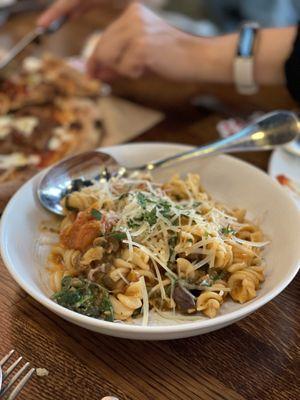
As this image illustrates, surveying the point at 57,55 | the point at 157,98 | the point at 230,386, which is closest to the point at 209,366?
the point at 230,386

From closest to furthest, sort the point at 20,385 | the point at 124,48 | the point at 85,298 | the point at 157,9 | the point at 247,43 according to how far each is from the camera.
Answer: the point at 20,385
the point at 85,298
the point at 247,43
the point at 124,48
the point at 157,9

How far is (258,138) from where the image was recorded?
142 cm

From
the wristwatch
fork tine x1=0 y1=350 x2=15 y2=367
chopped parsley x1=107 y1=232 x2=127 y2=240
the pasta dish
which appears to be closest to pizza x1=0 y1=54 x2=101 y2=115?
the wristwatch

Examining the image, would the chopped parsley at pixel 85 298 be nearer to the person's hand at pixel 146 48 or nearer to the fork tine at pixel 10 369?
the fork tine at pixel 10 369

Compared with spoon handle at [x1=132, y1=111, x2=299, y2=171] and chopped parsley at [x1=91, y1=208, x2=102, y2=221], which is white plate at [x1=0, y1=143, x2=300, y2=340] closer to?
spoon handle at [x1=132, y1=111, x2=299, y2=171]

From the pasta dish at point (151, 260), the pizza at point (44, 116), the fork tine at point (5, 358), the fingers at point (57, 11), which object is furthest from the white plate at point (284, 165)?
the fingers at point (57, 11)

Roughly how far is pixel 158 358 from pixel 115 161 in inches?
21.9

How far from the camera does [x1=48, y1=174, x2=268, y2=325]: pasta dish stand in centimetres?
101

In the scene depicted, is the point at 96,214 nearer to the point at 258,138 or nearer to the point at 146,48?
the point at 258,138

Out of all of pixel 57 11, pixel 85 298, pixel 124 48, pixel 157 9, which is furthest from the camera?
pixel 157 9

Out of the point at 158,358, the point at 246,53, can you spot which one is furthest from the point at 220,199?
the point at 246,53

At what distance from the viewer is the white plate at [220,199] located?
3.00ft

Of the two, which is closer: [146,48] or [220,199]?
[220,199]

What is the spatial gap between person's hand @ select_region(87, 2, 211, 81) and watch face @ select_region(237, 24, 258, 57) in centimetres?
13
